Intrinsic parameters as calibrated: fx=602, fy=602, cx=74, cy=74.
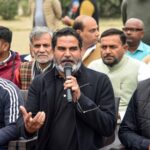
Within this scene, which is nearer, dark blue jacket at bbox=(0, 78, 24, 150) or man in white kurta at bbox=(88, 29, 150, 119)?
dark blue jacket at bbox=(0, 78, 24, 150)

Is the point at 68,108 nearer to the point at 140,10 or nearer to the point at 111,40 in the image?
the point at 111,40

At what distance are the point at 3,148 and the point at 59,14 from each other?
6.10 metres

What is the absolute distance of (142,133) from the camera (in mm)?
4777

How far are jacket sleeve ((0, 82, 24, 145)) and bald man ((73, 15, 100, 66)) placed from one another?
198 centimetres

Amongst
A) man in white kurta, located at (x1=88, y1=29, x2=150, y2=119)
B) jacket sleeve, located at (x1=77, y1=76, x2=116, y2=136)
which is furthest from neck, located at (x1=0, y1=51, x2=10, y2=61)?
jacket sleeve, located at (x1=77, y1=76, x2=116, y2=136)

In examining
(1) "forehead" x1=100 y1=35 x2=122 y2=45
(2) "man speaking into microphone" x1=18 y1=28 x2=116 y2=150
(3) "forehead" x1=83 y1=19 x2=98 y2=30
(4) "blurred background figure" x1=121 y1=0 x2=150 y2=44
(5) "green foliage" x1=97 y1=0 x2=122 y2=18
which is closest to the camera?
(2) "man speaking into microphone" x1=18 y1=28 x2=116 y2=150

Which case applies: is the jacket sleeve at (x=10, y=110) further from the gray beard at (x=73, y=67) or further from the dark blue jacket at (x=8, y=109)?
the gray beard at (x=73, y=67)

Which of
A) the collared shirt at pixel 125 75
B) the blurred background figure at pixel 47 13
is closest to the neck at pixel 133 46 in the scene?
the collared shirt at pixel 125 75

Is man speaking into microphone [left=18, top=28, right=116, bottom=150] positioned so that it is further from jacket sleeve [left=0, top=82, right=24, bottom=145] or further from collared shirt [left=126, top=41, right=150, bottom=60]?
collared shirt [left=126, top=41, right=150, bottom=60]

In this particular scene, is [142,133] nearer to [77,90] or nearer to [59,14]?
[77,90]

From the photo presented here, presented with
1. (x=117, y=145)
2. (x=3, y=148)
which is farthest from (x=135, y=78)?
(x=3, y=148)

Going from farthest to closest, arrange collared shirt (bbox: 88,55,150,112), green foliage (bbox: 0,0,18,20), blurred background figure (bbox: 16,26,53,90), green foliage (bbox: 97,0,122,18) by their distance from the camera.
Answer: green foliage (bbox: 97,0,122,18), green foliage (bbox: 0,0,18,20), blurred background figure (bbox: 16,26,53,90), collared shirt (bbox: 88,55,150,112)

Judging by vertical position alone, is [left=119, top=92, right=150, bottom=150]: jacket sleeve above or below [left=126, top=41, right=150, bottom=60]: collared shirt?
below

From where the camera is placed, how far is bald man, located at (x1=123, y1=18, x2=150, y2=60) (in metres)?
7.27
